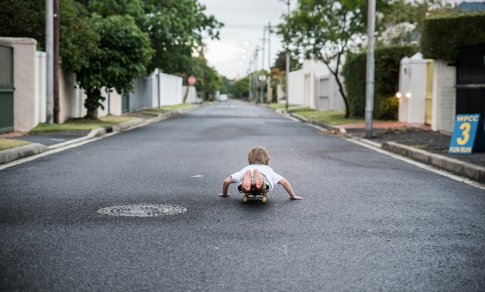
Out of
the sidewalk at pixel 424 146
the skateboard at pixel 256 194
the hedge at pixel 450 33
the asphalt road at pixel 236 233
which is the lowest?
the asphalt road at pixel 236 233

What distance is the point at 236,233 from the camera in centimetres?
676

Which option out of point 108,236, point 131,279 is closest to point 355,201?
point 108,236

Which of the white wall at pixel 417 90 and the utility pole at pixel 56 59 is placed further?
the white wall at pixel 417 90

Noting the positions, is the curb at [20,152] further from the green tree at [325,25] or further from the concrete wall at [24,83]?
the green tree at [325,25]

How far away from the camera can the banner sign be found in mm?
14180

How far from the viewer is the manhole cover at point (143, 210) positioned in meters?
7.72

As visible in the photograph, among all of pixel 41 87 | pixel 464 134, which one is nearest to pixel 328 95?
pixel 41 87

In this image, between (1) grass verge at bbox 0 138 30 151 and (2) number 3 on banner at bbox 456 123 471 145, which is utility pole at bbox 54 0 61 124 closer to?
(1) grass verge at bbox 0 138 30 151

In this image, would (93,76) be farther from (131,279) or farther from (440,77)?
(131,279)

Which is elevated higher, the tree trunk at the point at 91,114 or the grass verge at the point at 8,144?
Answer: the tree trunk at the point at 91,114

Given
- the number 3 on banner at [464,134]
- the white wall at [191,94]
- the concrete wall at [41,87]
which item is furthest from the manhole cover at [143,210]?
the white wall at [191,94]

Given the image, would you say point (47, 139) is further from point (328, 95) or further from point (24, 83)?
point (328, 95)

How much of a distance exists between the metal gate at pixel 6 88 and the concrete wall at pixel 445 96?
42.0 feet

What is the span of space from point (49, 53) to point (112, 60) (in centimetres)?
514
